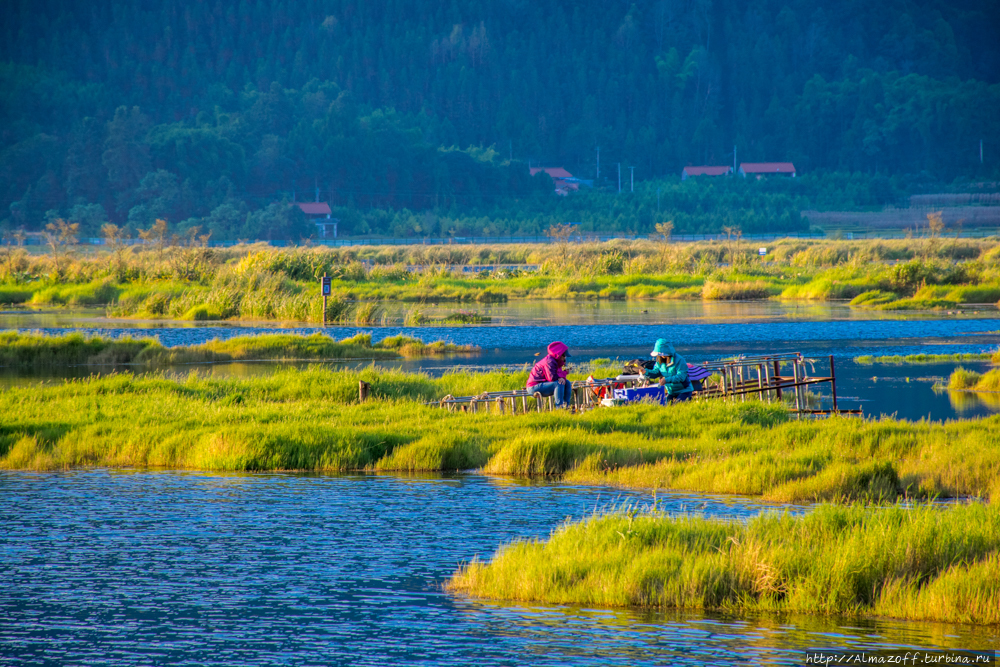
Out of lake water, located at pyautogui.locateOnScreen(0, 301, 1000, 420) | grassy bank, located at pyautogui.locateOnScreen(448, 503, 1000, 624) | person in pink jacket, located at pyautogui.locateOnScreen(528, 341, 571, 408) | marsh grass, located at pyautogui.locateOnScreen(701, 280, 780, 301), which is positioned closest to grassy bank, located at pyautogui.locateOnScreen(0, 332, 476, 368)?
lake water, located at pyautogui.locateOnScreen(0, 301, 1000, 420)

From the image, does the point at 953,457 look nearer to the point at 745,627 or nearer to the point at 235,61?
the point at 745,627

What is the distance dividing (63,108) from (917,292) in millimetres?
127759

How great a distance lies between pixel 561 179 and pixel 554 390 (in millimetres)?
146769

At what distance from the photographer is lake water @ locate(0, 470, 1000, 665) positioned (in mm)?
9625

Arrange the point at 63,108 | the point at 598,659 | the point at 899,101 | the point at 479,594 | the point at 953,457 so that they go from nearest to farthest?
the point at 598,659
the point at 479,594
the point at 953,457
the point at 63,108
the point at 899,101

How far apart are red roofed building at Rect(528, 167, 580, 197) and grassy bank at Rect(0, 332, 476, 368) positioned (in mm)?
120537

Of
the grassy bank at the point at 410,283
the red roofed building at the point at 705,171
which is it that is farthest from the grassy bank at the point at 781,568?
the red roofed building at the point at 705,171

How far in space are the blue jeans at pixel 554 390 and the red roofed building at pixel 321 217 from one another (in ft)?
366

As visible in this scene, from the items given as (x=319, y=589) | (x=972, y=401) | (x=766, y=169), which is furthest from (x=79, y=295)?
(x=766, y=169)

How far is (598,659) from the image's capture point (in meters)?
9.33

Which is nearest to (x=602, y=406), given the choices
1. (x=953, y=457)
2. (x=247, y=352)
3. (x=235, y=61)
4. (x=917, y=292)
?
(x=953, y=457)

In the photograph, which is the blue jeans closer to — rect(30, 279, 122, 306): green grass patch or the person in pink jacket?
the person in pink jacket

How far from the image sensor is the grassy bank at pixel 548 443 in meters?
15.6

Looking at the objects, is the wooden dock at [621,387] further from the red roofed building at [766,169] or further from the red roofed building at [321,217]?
the red roofed building at [766,169]
